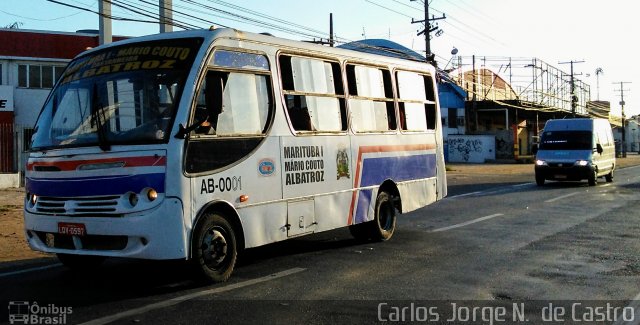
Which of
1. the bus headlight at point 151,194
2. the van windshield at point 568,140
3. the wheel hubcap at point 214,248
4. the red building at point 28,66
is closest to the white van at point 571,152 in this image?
the van windshield at point 568,140

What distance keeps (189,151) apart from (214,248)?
3.67 feet

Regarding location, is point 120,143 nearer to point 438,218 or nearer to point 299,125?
point 299,125

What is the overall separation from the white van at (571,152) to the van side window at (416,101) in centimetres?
1242

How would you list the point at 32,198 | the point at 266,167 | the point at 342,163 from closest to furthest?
1. the point at 32,198
2. the point at 266,167
3. the point at 342,163

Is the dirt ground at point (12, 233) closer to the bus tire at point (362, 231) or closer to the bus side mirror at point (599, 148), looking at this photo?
the bus tire at point (362, 231)

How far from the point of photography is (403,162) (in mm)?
10266

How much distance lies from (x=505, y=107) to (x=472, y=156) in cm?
601

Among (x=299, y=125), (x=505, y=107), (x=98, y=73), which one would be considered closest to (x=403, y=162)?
(x=299, y=125)

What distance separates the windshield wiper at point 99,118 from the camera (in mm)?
6223

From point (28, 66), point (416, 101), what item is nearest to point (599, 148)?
point (416, 101)

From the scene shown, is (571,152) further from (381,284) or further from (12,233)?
(12,233)

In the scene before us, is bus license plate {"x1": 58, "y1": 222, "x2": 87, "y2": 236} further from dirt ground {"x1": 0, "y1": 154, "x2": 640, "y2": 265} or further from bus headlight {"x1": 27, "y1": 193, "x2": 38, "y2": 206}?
dirt ground {"x1": 0, "y1": 154, "x2": 640, "y2": 265}

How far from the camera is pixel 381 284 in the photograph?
6809 mm

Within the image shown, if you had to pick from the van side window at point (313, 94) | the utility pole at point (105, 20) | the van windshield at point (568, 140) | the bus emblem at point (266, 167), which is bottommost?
the bus emblem at point (266, 167)
